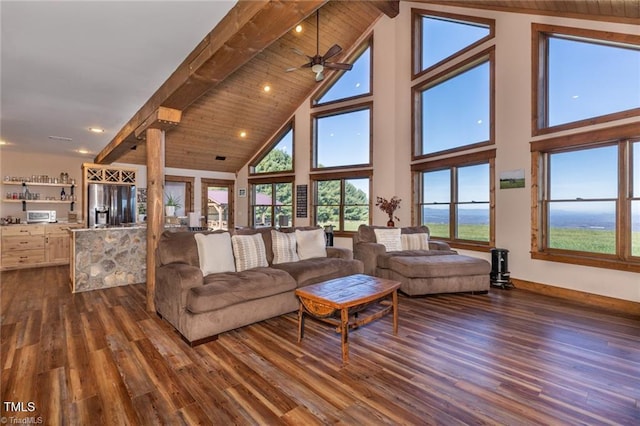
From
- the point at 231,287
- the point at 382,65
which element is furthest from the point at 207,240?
the point at 382,65

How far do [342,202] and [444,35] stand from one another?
4.12 m

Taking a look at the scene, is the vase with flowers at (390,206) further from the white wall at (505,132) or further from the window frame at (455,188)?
the window frame at (455,188)

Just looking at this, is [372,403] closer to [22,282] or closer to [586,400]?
[586,400]

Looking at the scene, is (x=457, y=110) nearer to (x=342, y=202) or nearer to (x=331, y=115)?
(x=331, y=115)

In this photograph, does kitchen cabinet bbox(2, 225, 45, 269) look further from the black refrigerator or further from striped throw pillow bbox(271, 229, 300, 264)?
striped throw pillow bbox(271, 229, 300, 264)

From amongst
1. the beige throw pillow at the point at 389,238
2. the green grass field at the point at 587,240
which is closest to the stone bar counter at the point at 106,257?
the beige throw pillow at the point at 389,238

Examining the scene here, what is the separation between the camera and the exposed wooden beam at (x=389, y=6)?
20.6 feet

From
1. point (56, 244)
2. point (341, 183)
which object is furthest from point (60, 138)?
point (341, 183)

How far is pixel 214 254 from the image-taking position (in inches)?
136

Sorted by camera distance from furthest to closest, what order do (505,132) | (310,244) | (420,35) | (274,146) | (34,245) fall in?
(274,146), (420,35), (34,245), (505,132), (310,244)

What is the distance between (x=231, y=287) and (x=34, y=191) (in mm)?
7303

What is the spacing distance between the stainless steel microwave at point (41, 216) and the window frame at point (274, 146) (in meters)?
4.90

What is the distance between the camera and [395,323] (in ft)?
9.82

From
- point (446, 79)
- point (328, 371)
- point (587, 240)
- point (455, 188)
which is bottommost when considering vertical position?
point (328, 371)
